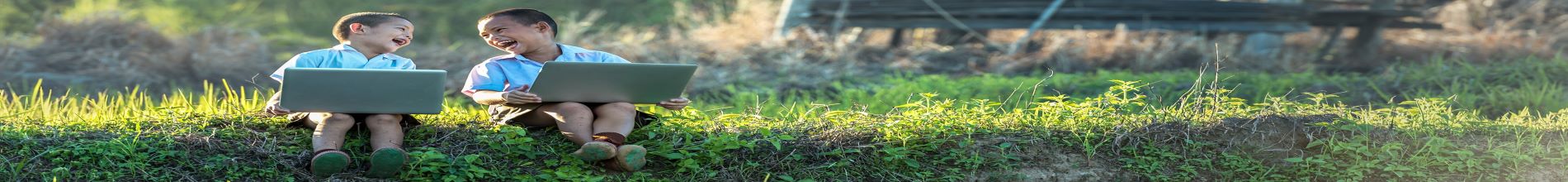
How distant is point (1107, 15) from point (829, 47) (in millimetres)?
2678

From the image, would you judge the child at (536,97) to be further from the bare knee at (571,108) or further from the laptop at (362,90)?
the laptop at (362,90)

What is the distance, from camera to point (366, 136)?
198 inches

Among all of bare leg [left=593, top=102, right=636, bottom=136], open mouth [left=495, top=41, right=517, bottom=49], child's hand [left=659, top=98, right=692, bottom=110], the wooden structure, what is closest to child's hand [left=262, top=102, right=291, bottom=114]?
open mouth [left=495, top=41, right=517, bottom=49]

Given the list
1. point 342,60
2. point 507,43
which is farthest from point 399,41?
point 507,43

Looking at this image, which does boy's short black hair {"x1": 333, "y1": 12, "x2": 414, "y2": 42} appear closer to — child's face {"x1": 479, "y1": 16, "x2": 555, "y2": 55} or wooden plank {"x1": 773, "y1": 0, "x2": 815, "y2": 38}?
child's face {"x1": 479, "y1": 16, "x2": 555, "y2": 55}

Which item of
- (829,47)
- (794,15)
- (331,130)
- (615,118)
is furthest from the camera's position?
(794,15)

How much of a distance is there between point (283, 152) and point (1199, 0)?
9.52 metres

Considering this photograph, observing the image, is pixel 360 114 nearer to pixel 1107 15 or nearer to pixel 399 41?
pixel 399 41

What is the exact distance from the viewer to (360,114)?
495 centimetres

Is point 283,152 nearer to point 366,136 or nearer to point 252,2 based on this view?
point 366,136

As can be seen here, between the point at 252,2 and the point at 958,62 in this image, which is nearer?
the point at 958,62

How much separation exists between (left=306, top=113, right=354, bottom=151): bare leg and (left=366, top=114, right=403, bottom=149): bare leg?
0.07 meters

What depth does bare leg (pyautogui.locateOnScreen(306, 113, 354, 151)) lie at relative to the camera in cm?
473

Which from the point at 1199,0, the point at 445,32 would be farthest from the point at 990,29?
the point at 445,32
